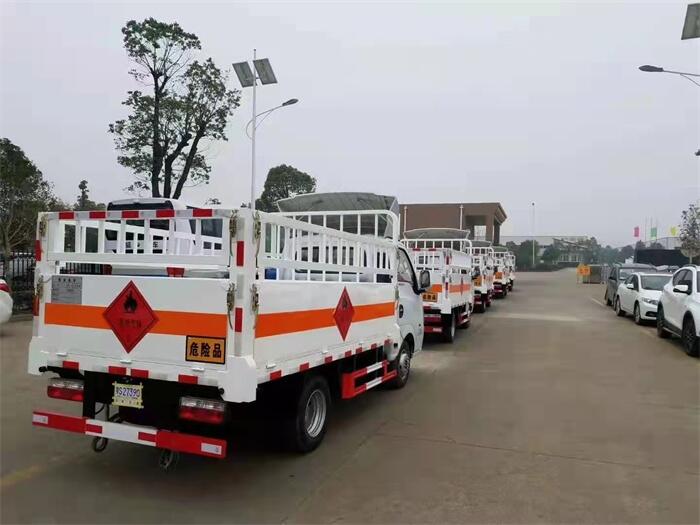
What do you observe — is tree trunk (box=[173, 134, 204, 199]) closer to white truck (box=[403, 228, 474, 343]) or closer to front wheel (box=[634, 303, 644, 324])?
white truck (box=[403, 228, 474, 343])

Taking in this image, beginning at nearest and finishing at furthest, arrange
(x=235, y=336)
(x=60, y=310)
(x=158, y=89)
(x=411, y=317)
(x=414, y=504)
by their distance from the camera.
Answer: (x=235, y=336)
(x=414, y=504)
(x=60, y=310)
(x=411, y=317)
(x=158, y=89)

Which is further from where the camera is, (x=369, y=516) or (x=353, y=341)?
(x=353, y=341)

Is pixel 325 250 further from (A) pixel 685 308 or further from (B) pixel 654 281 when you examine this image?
(B) pixel 654 281

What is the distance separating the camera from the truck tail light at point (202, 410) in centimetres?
375

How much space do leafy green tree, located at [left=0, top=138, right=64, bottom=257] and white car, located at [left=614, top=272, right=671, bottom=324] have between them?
17131 millimetres

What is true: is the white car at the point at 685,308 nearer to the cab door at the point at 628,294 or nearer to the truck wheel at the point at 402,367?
the cab door at the point at 628,294

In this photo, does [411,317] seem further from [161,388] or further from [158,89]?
[158,89]

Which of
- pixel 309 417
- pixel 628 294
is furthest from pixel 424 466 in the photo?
pixel 628 294

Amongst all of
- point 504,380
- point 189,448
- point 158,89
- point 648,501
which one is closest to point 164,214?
point 189,448

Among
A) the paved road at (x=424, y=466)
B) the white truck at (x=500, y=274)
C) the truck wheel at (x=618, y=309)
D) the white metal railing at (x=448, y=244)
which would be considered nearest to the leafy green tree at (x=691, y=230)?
the white truck at (x=500, y=274)

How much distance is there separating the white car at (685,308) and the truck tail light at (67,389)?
32.1ft

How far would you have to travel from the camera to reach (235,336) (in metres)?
3.62

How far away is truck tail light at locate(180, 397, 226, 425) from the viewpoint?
375cm

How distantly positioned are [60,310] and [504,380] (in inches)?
241
